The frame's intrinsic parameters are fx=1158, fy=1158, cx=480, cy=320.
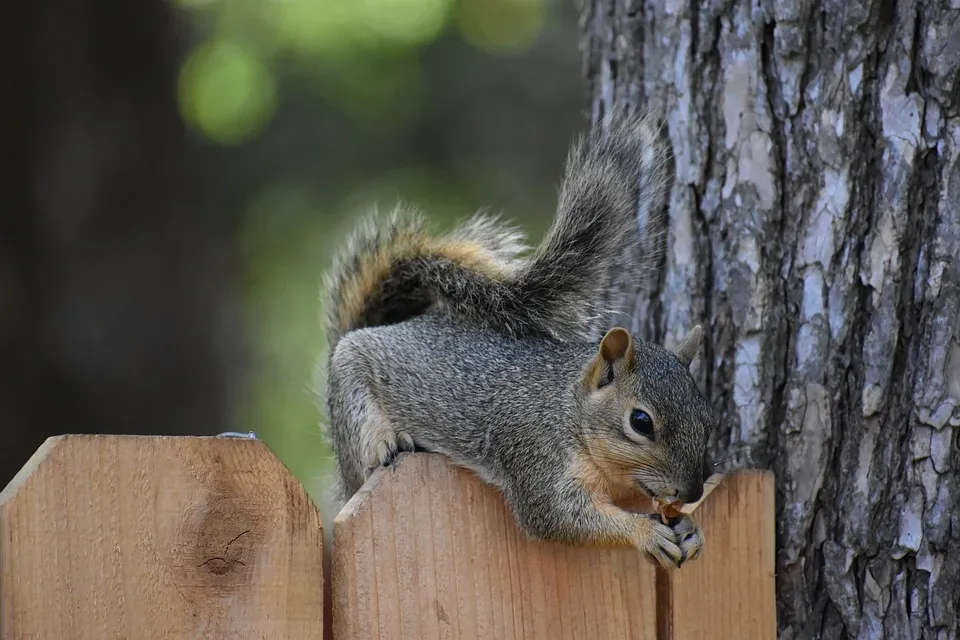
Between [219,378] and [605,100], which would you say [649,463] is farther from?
[219,378]

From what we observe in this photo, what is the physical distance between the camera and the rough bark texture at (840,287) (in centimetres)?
174

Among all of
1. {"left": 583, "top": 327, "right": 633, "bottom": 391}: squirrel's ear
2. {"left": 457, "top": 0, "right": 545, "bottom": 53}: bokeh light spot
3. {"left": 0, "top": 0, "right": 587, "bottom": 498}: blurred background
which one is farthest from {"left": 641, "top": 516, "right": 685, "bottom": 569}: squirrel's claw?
{"left": 457, "top": 0, "right": 545, "bottom": 53}: bokeh light spot

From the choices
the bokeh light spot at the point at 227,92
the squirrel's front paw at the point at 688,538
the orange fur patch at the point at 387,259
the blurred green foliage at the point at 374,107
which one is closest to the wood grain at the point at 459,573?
the squirrel's front paw at the point at 688,538

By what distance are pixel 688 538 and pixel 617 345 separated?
1.00 feet

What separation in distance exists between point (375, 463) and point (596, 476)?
1.18 ft

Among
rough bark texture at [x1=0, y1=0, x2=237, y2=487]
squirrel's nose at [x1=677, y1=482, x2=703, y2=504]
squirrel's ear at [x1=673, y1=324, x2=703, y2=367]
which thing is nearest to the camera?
squirrel's nose at [x1=677, y1=482, x2=703, y2=504]

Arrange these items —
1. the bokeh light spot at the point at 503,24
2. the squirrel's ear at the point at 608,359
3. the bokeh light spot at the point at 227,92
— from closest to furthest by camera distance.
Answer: the squirrel's ear at the point at 608,359 → the bokeh light spot at the point at 227,92 → the bokeh light spot at the point at 503,24

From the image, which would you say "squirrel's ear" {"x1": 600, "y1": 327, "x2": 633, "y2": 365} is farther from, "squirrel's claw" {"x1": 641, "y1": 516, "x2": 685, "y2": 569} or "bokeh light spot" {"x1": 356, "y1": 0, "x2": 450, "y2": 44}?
"bokeh light spot" {"x1": 356, "y1": 0, "x2": 450, "y2": 44}

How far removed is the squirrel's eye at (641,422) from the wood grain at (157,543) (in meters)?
0.49

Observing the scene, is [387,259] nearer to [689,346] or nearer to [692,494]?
[689,346]

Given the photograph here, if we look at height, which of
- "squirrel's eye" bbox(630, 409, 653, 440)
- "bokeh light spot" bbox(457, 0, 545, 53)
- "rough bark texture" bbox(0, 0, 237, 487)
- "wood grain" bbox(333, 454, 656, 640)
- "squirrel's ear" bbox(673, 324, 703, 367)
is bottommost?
"wood grain" bbox(333, 454, 656, 640)

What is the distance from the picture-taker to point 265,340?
6.09 metres

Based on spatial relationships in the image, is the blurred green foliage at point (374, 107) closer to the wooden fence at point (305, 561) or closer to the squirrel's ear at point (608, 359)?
the squirrel's ear at point (608, 359)

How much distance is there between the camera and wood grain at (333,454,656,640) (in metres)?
1.43
